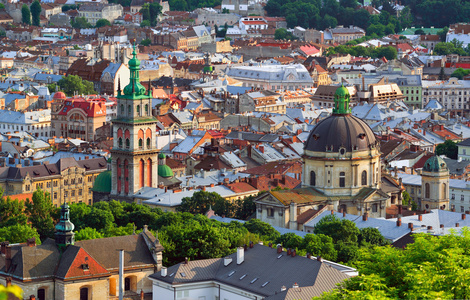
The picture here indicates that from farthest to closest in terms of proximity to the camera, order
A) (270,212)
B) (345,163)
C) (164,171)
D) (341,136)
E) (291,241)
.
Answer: (164,171), (345,163), (341,136), (270,212), (291,241)

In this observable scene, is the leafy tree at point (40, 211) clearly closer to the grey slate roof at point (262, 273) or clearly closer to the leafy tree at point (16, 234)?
the leafy tree at point (16, 234)

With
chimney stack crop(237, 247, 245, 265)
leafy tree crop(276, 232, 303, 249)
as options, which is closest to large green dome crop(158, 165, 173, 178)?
leafy tree crop(276, 232, 303, 249)

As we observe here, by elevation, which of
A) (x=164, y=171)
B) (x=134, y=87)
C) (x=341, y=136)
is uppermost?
(x=134, y=87)

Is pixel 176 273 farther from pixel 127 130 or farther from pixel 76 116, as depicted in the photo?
pixel 76 116

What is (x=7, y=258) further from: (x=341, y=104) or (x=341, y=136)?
(x=341, y=104)

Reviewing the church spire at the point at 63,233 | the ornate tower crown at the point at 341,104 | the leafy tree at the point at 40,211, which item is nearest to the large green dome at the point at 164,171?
the leafy tree at the point at 40,211

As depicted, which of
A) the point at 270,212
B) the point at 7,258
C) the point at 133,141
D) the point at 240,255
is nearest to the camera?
the point at 240,255

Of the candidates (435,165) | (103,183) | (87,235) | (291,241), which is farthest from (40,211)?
(435,165)

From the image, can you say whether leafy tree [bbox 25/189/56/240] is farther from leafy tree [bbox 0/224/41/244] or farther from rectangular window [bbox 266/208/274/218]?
rectangular window [bbox 266/208/274/218]
